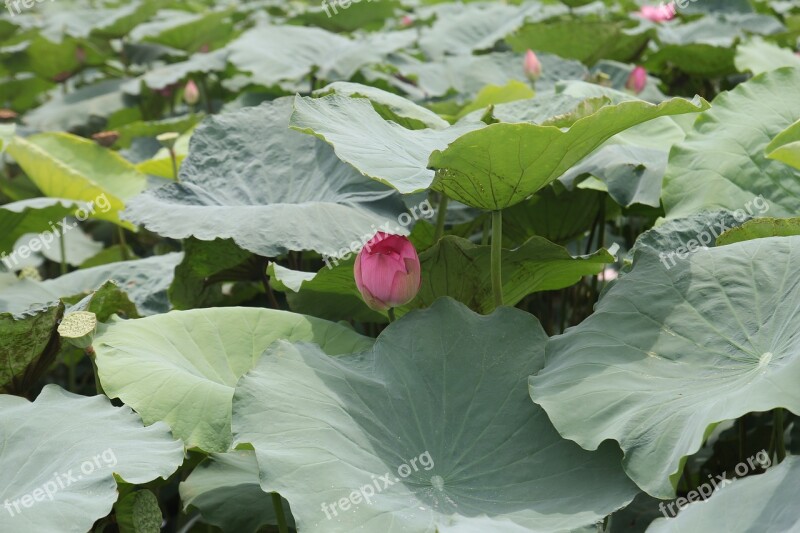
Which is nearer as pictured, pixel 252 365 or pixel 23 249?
pixel 252 365

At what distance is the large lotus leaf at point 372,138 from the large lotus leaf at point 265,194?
7 cm

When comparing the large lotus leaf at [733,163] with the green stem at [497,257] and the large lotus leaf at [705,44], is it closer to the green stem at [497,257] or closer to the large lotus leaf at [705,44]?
the green stem at [497,257]

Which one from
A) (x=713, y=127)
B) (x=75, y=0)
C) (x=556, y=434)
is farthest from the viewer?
(x=75, y=0)

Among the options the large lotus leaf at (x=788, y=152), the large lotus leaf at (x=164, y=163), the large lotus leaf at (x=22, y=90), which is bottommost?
the large lotus leaf at (x=22, y=90)

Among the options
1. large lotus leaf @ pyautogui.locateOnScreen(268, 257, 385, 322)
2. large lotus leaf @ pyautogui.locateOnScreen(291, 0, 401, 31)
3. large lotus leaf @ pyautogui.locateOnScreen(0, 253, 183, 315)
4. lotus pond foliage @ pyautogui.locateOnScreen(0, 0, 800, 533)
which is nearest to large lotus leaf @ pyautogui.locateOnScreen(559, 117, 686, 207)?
lotus pond foliage @ pyautogui.locateOnScreen(0, 0, 800, 533)

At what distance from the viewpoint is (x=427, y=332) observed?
4.35 ft

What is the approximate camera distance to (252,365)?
4.77 ft

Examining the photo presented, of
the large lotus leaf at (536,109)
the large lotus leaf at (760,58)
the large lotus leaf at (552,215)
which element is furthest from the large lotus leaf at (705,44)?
the large lotus leaf at (536,109)

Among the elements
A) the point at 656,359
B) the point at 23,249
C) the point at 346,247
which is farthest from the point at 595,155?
the point at 23,249

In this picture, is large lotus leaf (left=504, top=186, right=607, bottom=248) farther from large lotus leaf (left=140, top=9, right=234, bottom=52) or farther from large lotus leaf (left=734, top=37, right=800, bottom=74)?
large lotus leaf (left=140, top=9, right=234, bottom=52)

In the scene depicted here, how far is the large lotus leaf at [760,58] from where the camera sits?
242 centimetres

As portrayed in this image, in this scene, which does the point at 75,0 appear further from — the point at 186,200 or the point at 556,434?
the point at 556,434

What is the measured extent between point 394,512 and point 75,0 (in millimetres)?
6660

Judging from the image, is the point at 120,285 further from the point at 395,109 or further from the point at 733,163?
the point at 733,163
